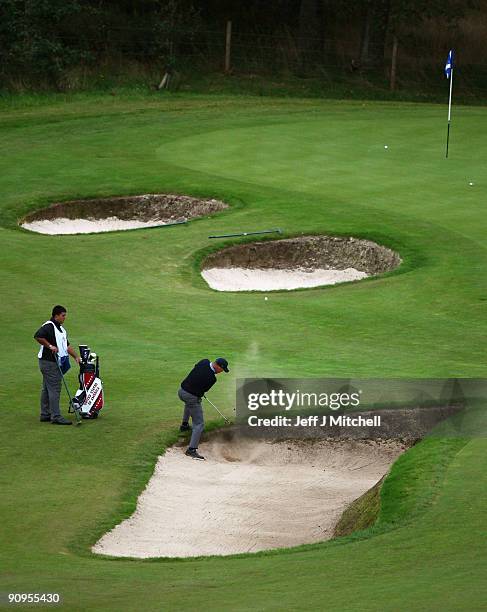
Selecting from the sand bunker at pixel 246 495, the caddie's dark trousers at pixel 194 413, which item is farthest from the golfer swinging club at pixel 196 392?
the sand bunker at pixel 246 495

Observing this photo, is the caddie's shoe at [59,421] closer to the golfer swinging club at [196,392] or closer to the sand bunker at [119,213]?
the golfer swinging club at [196,392]

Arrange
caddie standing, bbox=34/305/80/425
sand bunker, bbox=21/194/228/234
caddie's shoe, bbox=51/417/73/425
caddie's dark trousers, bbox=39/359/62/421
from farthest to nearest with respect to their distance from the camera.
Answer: sand bunker, bbox=21/194/228/234 < caddie's shoe, bbox=51/417/73/425 < caddie's dark trousers, bbox=39/359/62/421 < caddie standing, bbox=34/305/80/425

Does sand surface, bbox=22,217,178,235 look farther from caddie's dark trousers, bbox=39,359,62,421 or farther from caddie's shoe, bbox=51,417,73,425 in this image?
caddie's shoe, bbox=51,417,73,425

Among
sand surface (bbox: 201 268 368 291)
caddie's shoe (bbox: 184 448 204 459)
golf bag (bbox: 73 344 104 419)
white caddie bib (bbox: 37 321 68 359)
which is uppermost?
white caddie bib (bbox: 37 321 68 359)

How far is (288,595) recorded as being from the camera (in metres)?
12.3

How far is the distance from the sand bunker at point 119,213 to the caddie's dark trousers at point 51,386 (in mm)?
17787

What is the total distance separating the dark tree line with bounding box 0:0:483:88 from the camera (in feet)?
179

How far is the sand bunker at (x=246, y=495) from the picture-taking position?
16016mm

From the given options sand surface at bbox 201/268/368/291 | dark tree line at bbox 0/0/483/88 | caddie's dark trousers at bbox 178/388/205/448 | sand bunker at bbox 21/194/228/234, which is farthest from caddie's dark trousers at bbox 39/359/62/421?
dark tree line at bbox 0/0/483/88

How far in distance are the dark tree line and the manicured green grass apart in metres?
3.66

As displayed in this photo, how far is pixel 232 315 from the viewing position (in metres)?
28.1

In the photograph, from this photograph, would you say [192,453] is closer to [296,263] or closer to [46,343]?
[46,343]

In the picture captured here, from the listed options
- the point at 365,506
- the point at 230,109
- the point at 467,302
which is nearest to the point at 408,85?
the point at 230,109

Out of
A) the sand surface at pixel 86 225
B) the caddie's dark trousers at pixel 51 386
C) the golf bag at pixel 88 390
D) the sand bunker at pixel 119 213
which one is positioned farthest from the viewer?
the sand bunker at pixel 119 213
